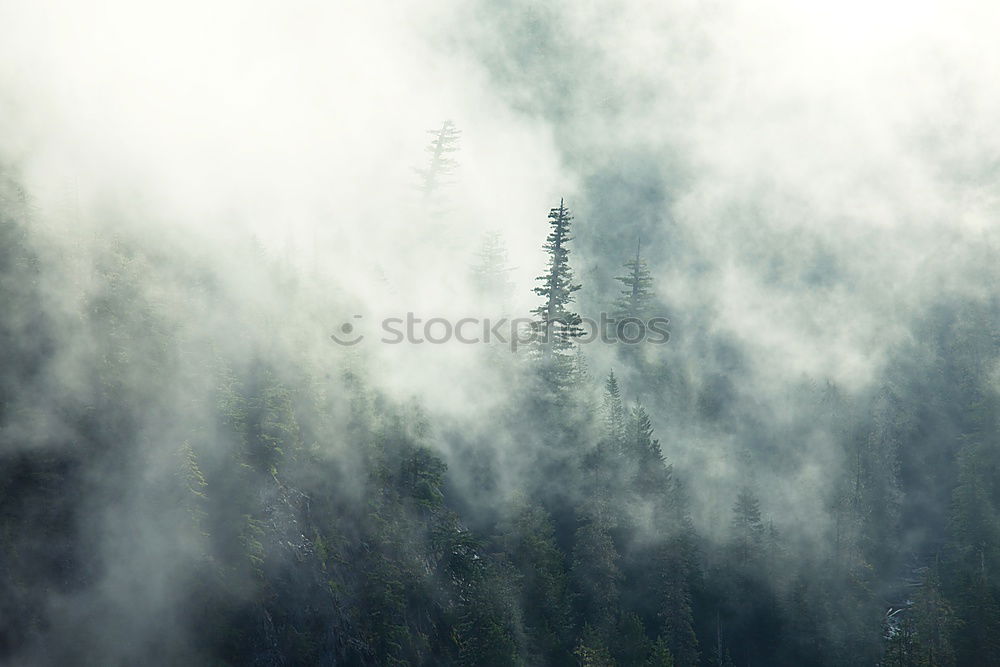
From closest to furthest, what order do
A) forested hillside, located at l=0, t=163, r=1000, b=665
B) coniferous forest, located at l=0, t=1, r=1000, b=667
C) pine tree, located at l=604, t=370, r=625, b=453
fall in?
forested hillside, located at l=0, t=163, r=1000, b=665 → coniferous forest, located at l=0, t=1, r=1000, b=667 → pine tree, located at l=604, t=370, r=625, b=453

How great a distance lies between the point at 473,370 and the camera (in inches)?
2218

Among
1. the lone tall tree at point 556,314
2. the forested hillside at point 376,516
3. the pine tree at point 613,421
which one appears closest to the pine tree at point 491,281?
the lone tall tree at point 556,314

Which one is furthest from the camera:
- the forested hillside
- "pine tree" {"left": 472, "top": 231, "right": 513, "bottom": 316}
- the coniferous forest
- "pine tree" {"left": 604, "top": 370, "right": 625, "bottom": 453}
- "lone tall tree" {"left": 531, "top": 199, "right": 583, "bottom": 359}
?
"pine tree" {"left": 472, "top": 231, "right": 513, "bottom": 316}

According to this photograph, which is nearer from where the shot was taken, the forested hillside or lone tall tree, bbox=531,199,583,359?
the forested hillside

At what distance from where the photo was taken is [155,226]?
4703cm

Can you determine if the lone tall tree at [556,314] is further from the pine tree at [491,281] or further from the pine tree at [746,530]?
the pine tree at [746,530]

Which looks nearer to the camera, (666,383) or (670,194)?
(666,383)

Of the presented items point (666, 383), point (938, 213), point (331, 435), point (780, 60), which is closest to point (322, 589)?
point (331, 435)

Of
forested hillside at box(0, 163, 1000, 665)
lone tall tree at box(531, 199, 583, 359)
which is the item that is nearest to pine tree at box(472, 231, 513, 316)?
lone tall tree at box(531, 199, 583, 359)

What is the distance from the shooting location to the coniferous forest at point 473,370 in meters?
33.5

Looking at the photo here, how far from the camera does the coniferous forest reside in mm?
33531

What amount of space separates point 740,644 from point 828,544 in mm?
14592

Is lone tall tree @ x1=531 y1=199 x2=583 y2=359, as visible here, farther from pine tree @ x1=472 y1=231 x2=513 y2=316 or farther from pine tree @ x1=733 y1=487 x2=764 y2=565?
pine tree @ x1=733 y1=487 x2=764 y2=565

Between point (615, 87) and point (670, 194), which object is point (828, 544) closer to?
point (670, 194)
